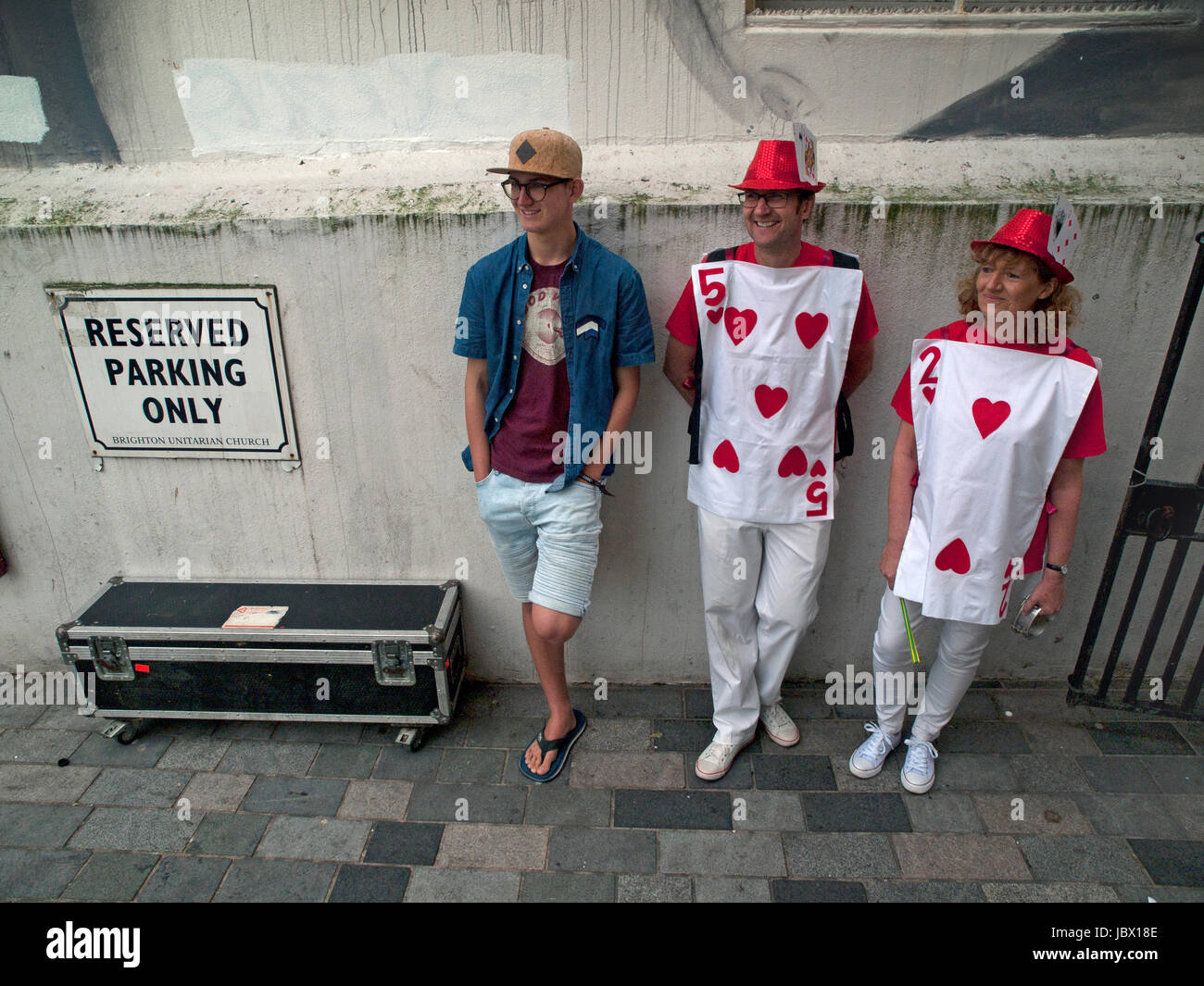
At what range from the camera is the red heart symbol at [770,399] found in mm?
3029

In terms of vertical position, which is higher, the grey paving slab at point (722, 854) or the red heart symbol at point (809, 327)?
the red heart symbol at point (809, 327)

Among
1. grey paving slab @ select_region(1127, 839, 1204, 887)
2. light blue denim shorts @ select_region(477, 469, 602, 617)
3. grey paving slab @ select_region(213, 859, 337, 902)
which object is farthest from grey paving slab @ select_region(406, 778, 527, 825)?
grey paving slab @ select_region(1127, 839, 1204, 887)

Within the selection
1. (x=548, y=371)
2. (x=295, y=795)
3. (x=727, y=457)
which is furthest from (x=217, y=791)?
(x=727, y=457)

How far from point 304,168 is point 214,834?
9.11ft

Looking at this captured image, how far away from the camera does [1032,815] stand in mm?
3283

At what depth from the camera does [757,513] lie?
3.16 m

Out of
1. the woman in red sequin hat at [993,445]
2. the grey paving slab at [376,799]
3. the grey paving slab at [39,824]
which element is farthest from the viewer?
the grey paving slab at [376,799]

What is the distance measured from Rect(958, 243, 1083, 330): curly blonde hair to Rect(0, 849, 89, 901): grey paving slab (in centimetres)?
394

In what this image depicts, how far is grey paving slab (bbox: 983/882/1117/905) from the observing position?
9.62ft

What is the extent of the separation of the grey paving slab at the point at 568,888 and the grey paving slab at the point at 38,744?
227 cm

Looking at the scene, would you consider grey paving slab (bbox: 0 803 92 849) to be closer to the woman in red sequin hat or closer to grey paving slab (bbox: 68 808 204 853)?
grey paving slab (bbox: 68 808 204 853)

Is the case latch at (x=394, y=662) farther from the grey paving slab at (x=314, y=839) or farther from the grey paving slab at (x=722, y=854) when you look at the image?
the grey paving slab at (x=722, y=854)

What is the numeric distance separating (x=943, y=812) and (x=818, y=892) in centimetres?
69

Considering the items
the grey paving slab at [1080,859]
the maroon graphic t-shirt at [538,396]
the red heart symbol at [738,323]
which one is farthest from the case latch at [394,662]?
the grey paving slab at [1080,859]
